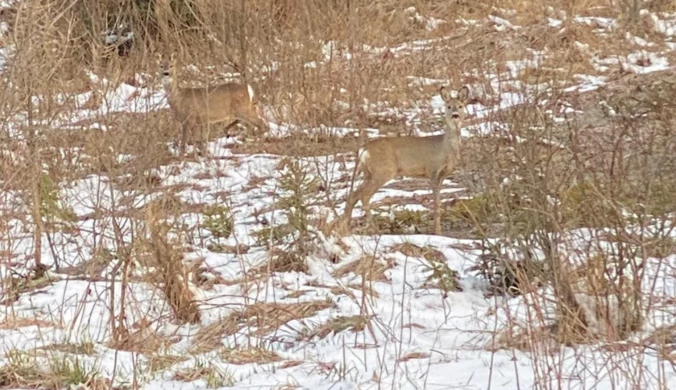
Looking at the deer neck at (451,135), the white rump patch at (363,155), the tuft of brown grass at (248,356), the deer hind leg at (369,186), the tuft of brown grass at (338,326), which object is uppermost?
the deer neck at (451,135)

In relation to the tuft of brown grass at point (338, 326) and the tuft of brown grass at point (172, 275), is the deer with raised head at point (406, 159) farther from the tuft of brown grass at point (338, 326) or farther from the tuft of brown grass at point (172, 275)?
the tuft of brown grass at point (338, 326)

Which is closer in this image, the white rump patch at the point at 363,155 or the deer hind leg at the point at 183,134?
the white rump patch at the point at 363,155

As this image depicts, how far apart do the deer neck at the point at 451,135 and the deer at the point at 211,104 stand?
387 centimetres

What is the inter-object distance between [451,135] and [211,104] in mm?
4198

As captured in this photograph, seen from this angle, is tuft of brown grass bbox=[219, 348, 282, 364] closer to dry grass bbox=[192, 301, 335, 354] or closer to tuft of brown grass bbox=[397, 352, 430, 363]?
dry grass bbox=[192, 301, 335, 354]

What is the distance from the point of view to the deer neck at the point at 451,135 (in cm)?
894

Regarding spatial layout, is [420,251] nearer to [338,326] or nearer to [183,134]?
[338,326]

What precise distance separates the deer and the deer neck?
3.87 meters

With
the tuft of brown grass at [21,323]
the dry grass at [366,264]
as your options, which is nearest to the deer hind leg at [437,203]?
the dry grass at [366,264]

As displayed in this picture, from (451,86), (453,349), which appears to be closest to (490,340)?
(453,349)

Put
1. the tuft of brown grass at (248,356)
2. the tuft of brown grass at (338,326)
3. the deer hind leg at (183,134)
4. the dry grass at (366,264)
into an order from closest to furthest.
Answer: the tuft of brown grass at (248,356)
the tuft of brown grass at (338,326)
the dry grass at (366,264)
the deer hind leg at (183,134)

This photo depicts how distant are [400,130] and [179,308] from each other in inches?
246

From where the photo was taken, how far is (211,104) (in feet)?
40.2

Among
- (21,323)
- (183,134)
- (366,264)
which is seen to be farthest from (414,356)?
(183,134)
